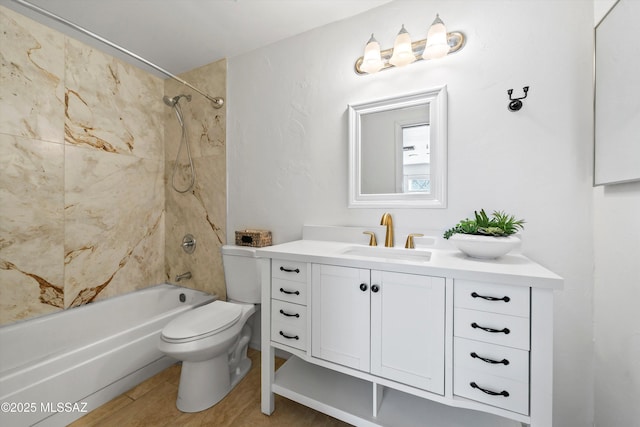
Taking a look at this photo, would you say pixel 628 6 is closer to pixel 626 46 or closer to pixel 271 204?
pixel 626 46

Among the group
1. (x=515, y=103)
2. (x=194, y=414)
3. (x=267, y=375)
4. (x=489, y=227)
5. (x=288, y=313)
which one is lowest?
(x=194, y=414)

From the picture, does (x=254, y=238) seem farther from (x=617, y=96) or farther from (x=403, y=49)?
(x=617, y=96)

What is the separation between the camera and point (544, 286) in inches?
31.0

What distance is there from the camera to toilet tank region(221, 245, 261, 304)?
68.9 inches

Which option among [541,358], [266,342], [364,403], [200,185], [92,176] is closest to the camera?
[541,358]

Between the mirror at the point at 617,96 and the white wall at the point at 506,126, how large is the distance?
0.08m

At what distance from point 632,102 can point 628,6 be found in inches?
13.9

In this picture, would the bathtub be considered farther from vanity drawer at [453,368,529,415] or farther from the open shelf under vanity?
vanity drawer at [453,368,529,415]

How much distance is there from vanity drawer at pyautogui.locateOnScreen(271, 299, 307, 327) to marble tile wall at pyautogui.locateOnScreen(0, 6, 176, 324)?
1.29 m

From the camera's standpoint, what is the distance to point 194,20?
1.68 metres

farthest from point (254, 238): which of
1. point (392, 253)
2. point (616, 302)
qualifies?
point (616, 302)

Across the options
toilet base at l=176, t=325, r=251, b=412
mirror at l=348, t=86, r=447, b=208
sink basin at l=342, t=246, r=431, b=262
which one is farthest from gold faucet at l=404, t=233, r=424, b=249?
toilet base at l=176, t=325, r=251, b=412

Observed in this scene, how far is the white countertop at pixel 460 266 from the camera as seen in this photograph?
0.81 m

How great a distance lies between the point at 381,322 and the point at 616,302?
0.93m
